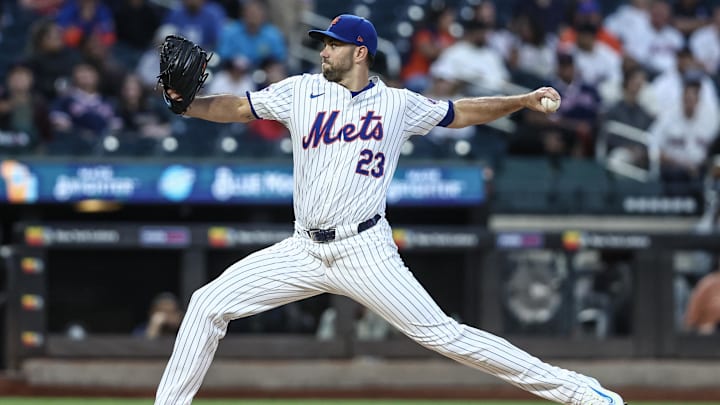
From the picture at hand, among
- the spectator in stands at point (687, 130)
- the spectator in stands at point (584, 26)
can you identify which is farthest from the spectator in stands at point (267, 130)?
the spectator in stands at point (687, 130)

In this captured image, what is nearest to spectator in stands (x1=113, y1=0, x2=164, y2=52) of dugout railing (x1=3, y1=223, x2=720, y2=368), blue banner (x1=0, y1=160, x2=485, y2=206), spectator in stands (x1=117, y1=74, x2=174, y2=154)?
spectator in stands (x1=117, y1=74, x2=174, y2=154)

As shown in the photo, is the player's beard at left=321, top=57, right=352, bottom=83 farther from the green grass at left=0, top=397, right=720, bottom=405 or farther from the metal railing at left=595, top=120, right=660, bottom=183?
the metal railing at left=595, top=120, right=660, bottom=183

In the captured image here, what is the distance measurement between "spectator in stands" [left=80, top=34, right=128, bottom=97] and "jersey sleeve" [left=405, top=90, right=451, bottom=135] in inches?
224

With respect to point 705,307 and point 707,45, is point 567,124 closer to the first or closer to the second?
point 705,307

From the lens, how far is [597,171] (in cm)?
1075

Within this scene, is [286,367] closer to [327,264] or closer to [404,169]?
[404,169]

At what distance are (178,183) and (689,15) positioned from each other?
632 centimetres

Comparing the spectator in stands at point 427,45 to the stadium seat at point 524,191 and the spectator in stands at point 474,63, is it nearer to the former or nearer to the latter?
the spectator in stands at point 474,63

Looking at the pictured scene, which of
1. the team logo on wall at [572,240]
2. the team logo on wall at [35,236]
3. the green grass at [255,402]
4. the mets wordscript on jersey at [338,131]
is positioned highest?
the mets wordscript on jersey at [338,131]

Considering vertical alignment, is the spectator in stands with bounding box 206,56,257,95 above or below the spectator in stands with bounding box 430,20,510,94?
below

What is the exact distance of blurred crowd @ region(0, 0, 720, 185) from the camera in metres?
10.2

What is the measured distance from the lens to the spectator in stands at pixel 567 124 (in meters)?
10.9

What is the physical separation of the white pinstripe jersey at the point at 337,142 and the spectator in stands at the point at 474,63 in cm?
581

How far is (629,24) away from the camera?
12945 millimetres
